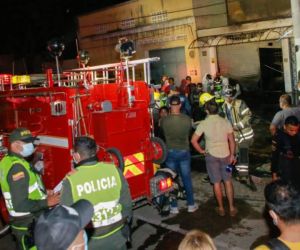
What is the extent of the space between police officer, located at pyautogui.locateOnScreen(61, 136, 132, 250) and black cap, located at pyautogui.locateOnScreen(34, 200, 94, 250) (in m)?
1.32

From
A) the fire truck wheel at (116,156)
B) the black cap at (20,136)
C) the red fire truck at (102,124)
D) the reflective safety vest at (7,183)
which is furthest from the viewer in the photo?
the red fire truck at (102,124)

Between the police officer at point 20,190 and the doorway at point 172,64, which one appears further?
the doorway at point 172,64

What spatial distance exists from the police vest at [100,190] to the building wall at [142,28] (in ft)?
53.6

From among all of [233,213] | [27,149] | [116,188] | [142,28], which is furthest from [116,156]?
[142,28]

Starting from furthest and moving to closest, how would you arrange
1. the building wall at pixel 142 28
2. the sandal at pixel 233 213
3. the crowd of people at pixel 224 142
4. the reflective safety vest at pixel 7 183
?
the building wall at pixel 142 28 < the sandal at pixel 233 213 < the crowd of people at pixel 224 142 < the reflective safety vest at pixel 7 183

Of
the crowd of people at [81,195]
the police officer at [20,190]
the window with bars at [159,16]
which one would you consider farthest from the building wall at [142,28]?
the crowd of people at [81,195]

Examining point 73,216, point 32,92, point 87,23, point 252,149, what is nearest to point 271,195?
point 73,216

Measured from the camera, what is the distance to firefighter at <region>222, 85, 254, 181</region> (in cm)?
736

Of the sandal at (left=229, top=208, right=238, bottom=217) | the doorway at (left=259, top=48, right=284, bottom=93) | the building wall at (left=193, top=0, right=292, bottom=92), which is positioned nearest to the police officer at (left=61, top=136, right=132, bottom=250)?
the sandal at (left=229, top=208, right=238, bottom=217)

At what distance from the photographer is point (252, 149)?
1012 centimetres

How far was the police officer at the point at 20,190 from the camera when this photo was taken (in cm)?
372

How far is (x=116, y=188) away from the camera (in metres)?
3.59

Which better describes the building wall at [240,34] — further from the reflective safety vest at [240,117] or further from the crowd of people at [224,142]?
the reflective safety vest at [240,117]

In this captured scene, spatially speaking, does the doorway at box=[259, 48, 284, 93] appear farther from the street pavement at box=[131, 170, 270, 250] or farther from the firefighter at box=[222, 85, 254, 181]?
the street pavement at box=[131, 170, 270, 250]
